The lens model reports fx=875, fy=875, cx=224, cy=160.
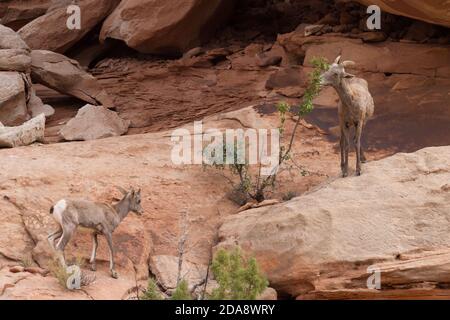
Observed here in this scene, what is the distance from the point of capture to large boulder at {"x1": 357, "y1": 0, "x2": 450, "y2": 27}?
12.0m

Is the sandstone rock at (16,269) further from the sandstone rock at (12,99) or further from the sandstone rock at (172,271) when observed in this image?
the sandstone rock at (12,99)

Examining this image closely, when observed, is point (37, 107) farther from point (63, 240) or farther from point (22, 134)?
point (63, 240)

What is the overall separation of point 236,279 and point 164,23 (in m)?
9.88

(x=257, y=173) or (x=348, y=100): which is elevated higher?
(x=348, y=100)

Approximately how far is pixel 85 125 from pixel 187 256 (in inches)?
222

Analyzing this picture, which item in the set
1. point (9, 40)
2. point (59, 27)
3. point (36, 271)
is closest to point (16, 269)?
point (36, 271)

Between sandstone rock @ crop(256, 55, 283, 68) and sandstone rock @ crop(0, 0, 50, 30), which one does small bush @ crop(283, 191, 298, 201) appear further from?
sandstone rock @ crop(0, 0, 50, 30)

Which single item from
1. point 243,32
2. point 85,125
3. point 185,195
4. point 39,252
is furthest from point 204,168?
point 243,32

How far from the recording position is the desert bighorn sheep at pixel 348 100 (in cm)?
995

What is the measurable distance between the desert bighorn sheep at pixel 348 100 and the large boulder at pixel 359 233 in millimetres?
445

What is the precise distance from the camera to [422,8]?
12.2m

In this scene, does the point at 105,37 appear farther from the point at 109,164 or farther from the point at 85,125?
the point at 109,164

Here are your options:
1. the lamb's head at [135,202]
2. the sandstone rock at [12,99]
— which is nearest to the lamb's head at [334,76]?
the lamb's head at [135,202]

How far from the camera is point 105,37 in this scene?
17.9 m
